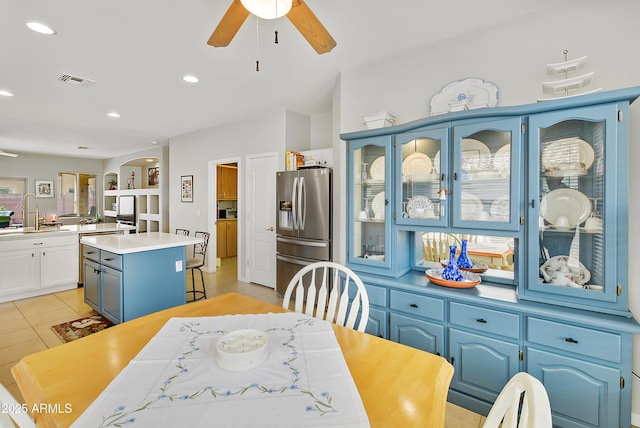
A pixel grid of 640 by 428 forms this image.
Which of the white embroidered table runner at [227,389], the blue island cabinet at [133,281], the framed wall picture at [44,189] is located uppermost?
the framed wall picture at [44,189]

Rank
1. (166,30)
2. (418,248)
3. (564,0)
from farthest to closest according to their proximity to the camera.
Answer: (418,248) → (166,30) → (564,0)

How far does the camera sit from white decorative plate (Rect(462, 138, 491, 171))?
1.99 metres

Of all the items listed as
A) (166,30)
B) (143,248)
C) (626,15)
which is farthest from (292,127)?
(626,15)

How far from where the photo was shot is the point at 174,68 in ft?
9.91

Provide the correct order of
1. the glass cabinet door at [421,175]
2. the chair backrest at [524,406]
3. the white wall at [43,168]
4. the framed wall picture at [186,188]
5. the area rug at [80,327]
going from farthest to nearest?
1. the white wall at [43,168]
2. the framed wall picture at [186,188]
3. the area rug at [80,327]
4. the glass cabinet door at [421,175]
5. the chair backrest at [524,406]

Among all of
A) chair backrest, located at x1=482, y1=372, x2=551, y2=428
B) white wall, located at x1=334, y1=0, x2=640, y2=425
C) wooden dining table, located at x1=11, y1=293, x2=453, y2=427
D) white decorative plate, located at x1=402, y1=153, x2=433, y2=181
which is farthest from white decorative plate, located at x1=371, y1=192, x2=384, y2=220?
chair backrest, located at x1=482, y1=372, x2=551, y2=428

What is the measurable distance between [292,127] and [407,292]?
3.01 m

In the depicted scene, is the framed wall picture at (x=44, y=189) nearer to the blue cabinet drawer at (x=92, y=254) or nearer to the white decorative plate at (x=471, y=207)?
the blue cabinet drawer at (x=92, y=254)

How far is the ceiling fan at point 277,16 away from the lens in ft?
4.59

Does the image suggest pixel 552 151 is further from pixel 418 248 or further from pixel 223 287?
pixel 223 287

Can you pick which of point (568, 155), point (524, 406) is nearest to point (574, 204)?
point (568, 155)

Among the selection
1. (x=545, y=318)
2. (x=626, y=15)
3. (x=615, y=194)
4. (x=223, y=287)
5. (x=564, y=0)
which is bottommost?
(x=223, y=287)

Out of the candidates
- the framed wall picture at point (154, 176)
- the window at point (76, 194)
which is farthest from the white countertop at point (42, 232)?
the window at point (76, 194)

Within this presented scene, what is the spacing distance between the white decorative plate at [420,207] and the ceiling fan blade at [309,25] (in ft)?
3.99
